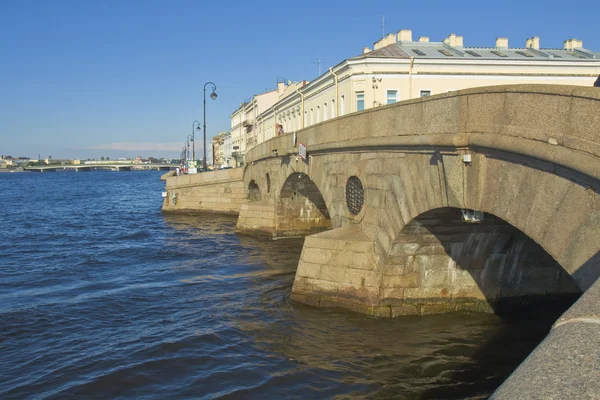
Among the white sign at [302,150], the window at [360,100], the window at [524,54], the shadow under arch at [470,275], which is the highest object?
the window at [524,54]

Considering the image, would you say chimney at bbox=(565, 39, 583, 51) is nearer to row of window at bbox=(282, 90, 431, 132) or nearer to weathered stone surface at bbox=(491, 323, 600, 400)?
row of window at bbox=(282, 90, 431, 132)

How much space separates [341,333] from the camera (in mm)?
10750

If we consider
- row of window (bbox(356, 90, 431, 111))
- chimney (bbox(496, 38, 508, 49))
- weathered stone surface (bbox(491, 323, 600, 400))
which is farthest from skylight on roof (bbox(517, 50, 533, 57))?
weathered stone surface (bbox(491, 323, 600, 400))

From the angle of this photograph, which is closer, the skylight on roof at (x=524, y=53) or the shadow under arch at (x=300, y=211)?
the shadow under arch at (x=300, y=211)

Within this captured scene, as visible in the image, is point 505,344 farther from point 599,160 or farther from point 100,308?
point 100,308

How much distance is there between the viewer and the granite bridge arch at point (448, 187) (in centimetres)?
564

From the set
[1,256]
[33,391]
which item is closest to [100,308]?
[33,391]

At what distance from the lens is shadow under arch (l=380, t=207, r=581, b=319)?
11.0 meters

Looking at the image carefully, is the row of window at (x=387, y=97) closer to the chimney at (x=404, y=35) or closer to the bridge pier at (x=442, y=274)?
the chimney at (x=404, y=35)

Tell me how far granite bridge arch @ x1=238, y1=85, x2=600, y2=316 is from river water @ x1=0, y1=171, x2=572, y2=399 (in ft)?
2.38

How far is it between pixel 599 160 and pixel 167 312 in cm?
996

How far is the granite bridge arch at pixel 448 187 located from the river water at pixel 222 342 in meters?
0.73

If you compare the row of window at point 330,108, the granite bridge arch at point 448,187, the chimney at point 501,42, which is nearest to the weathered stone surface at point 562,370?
the granite bridge arch at point 448,187

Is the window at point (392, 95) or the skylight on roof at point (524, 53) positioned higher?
the skylight on roof at point (524, 53)
